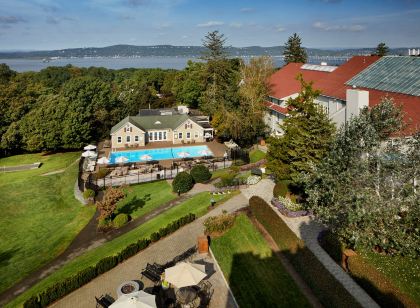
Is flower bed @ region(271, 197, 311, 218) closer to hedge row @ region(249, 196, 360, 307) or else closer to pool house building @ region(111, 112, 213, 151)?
hedge row @ region(249, 196, 360, 307)

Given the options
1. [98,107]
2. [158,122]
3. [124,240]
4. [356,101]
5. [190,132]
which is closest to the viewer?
[356,101]

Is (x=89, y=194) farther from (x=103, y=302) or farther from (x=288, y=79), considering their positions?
(x=288, y=79)

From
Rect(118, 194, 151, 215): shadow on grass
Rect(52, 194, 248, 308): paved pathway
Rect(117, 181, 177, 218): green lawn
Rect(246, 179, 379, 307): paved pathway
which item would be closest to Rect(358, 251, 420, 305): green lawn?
Rect(246, 179, 379, 307): paved pathway

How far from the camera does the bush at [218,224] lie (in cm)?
2709

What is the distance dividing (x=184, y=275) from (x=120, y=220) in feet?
47.2

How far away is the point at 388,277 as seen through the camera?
18.9 metres

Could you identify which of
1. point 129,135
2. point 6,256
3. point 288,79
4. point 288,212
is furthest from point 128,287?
point 288,79

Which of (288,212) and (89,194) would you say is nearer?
(288,212)

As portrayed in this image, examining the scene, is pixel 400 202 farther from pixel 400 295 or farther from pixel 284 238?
pixel 284 238

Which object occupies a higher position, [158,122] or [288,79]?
[288,79]

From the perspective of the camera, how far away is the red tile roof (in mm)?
58406

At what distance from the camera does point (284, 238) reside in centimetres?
2338

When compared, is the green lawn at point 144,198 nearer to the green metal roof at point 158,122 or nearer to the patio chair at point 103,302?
the patio chair at point 103,302

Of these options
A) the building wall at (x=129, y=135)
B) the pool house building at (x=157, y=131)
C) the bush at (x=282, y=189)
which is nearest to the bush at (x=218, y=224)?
the bush at (x=282, y=189)
